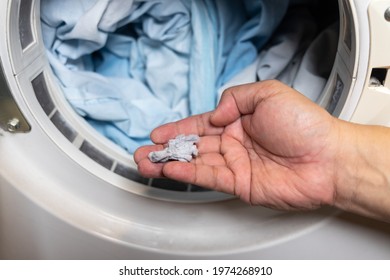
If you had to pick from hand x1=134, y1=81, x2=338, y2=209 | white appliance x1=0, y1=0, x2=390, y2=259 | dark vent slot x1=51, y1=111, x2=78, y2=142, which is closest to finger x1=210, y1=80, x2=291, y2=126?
hand x1=134, y1=81, x2=338, y2=209

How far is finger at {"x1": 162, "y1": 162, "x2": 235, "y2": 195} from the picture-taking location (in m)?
0.61

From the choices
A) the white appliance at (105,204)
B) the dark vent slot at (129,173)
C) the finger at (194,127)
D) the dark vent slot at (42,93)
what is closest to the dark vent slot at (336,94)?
the white appliance at (105,204)

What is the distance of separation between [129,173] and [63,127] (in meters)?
0.13

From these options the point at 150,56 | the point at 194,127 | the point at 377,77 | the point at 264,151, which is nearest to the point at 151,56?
the point at 150,56

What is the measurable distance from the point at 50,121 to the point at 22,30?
14cm

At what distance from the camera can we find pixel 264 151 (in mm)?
662

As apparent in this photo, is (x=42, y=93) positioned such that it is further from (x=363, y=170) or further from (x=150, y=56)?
(x=363, y=170)

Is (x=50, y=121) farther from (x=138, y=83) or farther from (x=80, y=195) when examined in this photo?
(x=138, y=83)

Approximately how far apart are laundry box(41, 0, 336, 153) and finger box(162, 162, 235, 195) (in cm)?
20

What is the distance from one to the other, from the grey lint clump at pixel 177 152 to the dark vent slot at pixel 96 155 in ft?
0.37

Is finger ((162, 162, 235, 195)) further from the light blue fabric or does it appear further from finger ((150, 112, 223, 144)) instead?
the light blue fabric

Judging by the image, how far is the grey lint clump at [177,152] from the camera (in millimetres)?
630

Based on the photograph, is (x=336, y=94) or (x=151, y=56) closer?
(x=336, y=94)

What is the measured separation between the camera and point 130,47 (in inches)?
35.3
